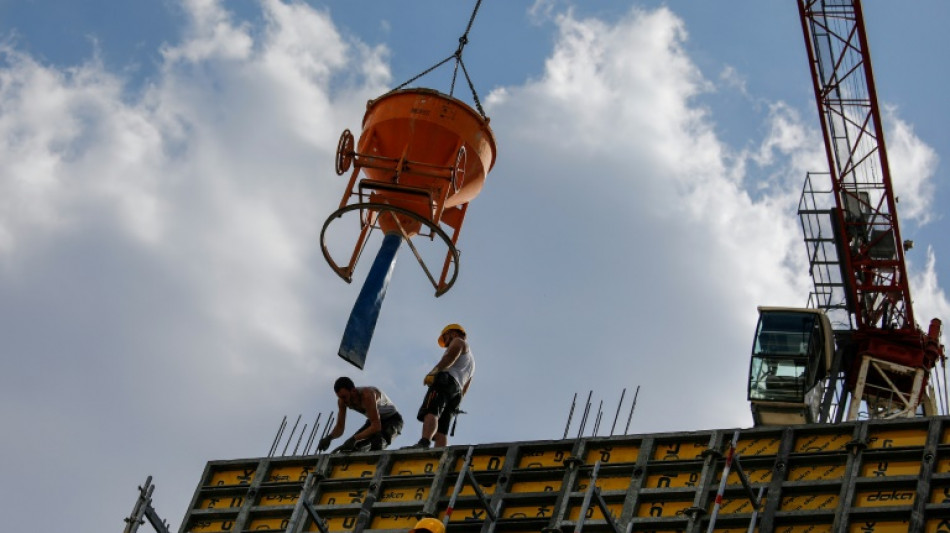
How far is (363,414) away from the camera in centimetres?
1822

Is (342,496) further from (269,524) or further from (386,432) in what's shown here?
(386,432)

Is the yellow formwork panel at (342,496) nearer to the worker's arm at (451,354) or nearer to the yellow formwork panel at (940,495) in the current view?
the worker's arm at (451,354)

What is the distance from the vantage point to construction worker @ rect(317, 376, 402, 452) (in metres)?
17.8

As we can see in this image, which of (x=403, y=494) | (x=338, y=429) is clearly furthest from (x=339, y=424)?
(x=403, y=494)

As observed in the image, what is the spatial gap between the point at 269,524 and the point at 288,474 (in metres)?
0.72

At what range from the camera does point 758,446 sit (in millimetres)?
13930

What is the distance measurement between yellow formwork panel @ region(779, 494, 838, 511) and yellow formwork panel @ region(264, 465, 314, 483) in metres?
5.88

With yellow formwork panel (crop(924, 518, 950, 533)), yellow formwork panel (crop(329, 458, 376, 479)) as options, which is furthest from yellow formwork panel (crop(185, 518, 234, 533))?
yellow formwork panel (crop(924, 518, 950, 533))

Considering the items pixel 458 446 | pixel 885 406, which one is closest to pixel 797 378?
pixel 885 406

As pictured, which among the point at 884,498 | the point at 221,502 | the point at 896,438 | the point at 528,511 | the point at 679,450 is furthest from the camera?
the point at 221,502

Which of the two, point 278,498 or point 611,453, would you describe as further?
point 278,498

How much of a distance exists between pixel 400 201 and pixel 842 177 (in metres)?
20.0

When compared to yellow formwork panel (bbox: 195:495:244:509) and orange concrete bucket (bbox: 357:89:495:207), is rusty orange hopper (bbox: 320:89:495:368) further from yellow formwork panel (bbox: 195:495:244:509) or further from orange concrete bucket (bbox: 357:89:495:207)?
yellow formwork panel (bbox: 195:495:244:509)

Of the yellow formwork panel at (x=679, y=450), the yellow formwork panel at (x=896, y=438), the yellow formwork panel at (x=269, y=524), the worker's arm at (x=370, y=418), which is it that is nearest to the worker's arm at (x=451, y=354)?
the worker's arm at (x=370, y=418)
